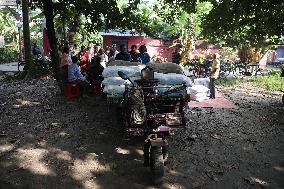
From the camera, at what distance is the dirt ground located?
548cm

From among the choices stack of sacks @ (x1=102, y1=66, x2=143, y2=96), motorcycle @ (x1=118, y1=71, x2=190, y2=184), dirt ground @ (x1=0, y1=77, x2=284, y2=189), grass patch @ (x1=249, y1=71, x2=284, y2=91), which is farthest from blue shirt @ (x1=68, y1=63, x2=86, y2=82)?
grass patch @ (x1=249, y1=71, x2=284, y2=91)

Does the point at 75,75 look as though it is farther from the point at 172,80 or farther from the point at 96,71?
the point at 172,80

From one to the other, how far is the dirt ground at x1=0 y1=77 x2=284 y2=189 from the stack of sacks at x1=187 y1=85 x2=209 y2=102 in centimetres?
138

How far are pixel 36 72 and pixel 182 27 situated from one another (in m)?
13.2

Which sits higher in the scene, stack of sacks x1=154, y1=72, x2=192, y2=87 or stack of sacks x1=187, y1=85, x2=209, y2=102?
stack of sacks x1=154, y1=72, x2=192, y2=87

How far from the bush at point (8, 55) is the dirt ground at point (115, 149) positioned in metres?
19.7

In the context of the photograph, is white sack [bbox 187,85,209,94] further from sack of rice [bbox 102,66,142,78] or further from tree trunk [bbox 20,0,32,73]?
tree trunk [bbox 20,0,32,73]

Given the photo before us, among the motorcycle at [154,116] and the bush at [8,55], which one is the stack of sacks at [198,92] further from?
the bush at [8,55]

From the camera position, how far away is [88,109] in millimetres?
9758

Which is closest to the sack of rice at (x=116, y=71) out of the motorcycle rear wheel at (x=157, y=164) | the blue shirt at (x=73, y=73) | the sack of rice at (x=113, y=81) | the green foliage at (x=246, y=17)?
the sack of rice at (x=113, y=81)

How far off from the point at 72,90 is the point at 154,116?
5.67 metres

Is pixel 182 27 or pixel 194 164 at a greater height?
pixel 182 27

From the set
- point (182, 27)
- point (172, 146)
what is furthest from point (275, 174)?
point (182, 27)

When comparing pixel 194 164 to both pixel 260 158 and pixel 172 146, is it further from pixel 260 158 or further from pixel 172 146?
pixel 260 158
